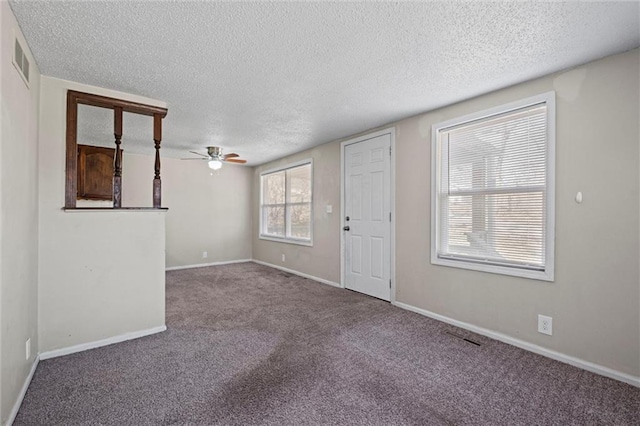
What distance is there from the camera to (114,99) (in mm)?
2838

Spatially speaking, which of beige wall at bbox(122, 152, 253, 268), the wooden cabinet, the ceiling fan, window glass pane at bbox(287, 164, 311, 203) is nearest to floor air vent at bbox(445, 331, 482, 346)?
window glass pane at bbox(287, 164, 311, 203)

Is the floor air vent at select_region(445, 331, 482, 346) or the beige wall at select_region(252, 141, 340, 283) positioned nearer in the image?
the floor air vent at select_region(445, 331, 482, 346)

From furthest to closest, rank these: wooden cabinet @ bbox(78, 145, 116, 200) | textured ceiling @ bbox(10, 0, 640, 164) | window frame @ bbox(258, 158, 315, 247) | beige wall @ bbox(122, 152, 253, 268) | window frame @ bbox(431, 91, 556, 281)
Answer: beige wall @ bbox(122, 152, 253, 268) < window frame @ bbox(258, 158, 315, 247) < wooden cabinet @ bbox(78, 145, 116, 200) < window frame @ bbox(431, 91, 556, 281) < textured ceiling @ bbox(10, 0, 640, 164)

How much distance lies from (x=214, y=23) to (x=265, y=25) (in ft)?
1.01

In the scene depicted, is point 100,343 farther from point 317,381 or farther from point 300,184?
point 300,184

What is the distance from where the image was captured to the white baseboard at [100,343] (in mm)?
2443

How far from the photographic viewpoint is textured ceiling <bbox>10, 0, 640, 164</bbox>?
171cm

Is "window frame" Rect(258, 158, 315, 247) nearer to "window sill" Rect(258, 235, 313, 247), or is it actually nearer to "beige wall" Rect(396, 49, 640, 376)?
"window sill" Rect(258, 235, 313, 247)

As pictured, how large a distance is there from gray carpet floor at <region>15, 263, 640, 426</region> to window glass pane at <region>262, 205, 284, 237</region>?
10.5 ft

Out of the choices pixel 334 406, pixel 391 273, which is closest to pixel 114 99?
pixel 334 406

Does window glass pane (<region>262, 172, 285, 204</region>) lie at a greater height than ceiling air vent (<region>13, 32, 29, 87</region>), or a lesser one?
lesser

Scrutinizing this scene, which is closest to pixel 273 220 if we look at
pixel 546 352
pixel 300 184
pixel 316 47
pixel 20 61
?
pixel 300 184

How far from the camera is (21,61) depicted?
1.91 m

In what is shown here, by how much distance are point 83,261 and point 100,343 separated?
29.4 inches
